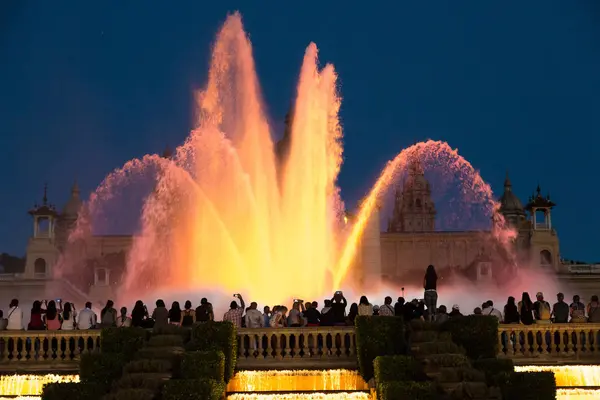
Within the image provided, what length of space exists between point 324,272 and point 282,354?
48.6ft

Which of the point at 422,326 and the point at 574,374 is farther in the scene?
the point at 574,374

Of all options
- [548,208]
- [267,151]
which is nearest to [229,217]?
[267,151]

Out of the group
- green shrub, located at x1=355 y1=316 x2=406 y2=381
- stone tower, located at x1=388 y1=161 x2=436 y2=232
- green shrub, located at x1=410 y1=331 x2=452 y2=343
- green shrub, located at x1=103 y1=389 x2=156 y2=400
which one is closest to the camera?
green shrub, located at x1=103 y1=389 x2=156 y2=400

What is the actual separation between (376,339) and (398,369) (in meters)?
1.59

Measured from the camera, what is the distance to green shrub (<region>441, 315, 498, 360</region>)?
18.8 m

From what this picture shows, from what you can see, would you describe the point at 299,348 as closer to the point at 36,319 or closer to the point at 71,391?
the point at 71,391

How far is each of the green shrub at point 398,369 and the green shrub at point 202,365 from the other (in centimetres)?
259

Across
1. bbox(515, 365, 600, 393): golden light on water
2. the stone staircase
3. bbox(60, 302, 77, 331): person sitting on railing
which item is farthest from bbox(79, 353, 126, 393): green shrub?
bbox(515, 365, 600, 393): golden light on water

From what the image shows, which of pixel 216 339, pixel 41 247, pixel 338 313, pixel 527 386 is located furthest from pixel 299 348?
pixel 41 247

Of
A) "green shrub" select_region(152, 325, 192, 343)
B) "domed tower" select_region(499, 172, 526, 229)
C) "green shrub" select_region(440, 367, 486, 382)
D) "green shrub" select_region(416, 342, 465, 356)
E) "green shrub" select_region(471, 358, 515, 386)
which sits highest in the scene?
"domed tower" select_region(499, 172, 526, 229)

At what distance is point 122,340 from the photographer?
1839 centimetres

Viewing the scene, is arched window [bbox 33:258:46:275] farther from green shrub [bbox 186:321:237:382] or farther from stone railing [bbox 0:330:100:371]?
green shrub [bbox 186:321:237:382]

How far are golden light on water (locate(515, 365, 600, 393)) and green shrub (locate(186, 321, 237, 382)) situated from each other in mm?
5197

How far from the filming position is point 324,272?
3512cm
